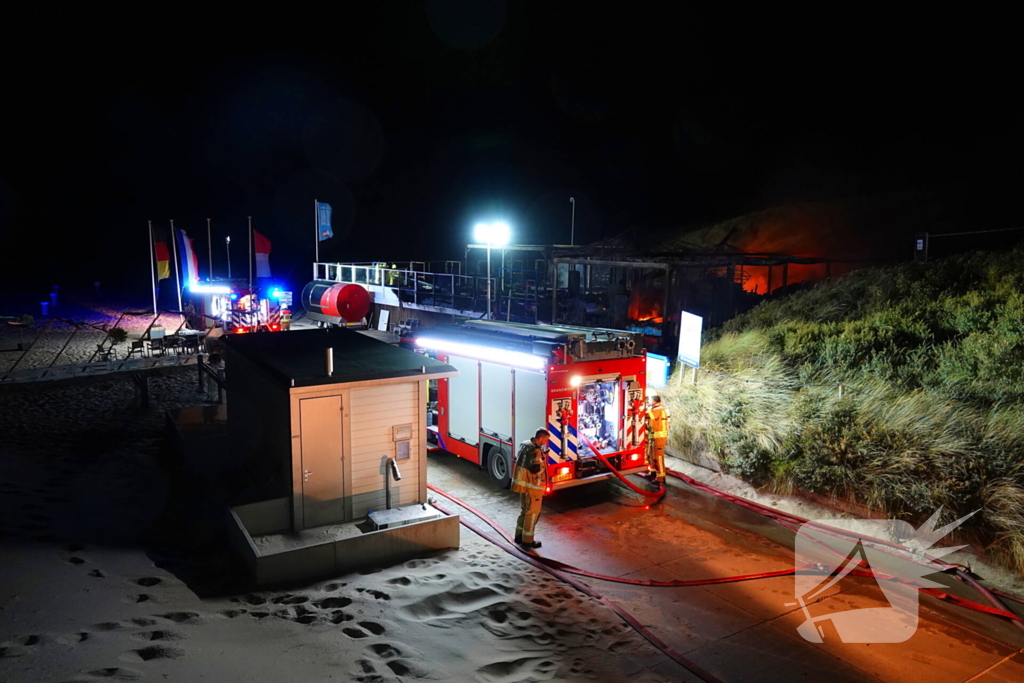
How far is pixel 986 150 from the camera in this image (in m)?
42.6

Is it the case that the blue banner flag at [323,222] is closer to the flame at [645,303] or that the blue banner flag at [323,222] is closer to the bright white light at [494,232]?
the bright white light at [494,232]

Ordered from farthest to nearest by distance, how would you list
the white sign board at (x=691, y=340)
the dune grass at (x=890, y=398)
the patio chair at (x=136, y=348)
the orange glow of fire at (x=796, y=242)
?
the orange glow of fire at (x=796, y=242), the patio chair at (x=136, y=348), the white sign board at (x=691, y=340), the dune grass at (x=890, y=398)

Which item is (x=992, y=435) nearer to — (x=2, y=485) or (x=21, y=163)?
(x=2, y=485)

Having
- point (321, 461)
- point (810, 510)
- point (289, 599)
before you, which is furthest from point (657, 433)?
point (289, 599)

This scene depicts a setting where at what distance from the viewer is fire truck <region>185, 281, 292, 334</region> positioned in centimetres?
2522

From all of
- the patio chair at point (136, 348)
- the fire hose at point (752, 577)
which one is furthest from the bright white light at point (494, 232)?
the fire hose at point (752, 577)

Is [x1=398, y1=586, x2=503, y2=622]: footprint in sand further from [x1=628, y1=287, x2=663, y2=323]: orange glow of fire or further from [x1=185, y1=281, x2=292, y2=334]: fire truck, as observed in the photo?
[x1=628, y1=287, x2=663, y2=323]: orange glow of fire

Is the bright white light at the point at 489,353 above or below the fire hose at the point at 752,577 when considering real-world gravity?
above

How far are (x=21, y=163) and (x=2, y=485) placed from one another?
451 feet

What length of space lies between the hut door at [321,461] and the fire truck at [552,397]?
127 inches

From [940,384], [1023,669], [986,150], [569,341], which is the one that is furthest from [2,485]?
[986,150]

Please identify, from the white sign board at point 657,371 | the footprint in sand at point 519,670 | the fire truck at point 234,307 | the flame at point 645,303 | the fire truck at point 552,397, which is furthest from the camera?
the flame at point 645,303

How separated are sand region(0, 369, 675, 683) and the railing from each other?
53.3 ft

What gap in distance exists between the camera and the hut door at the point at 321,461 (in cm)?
893
